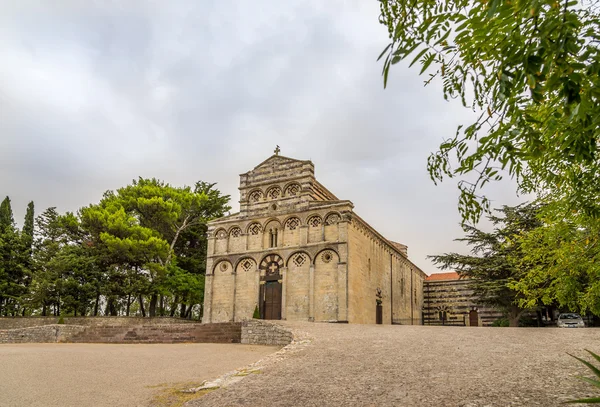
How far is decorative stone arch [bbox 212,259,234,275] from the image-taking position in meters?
30.3

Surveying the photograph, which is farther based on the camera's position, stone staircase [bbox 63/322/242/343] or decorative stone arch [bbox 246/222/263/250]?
decorative stone arch [bbox 246/222/263/250]

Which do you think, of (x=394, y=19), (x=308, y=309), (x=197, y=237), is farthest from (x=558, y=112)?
(x=197, y=237)

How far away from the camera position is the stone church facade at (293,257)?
26.7m

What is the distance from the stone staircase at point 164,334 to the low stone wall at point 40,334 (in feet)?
1.17

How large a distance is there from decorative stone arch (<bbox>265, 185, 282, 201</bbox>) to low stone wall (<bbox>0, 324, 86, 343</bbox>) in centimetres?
1346

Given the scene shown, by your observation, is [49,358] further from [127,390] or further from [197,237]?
[197,237]

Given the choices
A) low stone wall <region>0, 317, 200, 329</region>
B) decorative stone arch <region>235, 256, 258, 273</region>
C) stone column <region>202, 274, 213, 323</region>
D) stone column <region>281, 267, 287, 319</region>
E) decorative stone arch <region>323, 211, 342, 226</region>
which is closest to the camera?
decorative stone arch <region>323, 211, 342, 226</region>

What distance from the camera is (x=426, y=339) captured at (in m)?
13.1

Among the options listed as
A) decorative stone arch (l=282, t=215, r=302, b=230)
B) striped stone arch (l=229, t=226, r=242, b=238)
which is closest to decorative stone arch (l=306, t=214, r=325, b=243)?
decorative stone arch (l=282, t=215, r=302, b=230)

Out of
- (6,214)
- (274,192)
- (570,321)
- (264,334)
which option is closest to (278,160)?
(274,192)

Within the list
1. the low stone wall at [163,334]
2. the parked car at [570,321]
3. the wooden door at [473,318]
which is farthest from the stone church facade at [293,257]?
the parked car at [570,321]

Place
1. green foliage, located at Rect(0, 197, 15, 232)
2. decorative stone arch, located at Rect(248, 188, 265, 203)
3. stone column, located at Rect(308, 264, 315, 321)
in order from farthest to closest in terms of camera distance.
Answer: green foliage, located at Rect(0, 197, 15, 232), decorative stone arch, located at Rect(248, 188, 265, 203), stone column, located at Rect(308, 264, 315, 321)

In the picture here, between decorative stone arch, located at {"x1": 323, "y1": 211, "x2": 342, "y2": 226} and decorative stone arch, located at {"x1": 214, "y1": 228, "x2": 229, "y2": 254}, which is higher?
decorative stone arch, located at {"x1": 323, "y1": 211, "x2": 342, "y2": 226}

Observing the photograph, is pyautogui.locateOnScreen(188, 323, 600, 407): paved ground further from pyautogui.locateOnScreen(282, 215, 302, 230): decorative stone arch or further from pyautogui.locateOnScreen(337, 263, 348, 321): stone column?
pyautogui.locateOnScreen(282, 215, 302, 230): decorative stone arch
